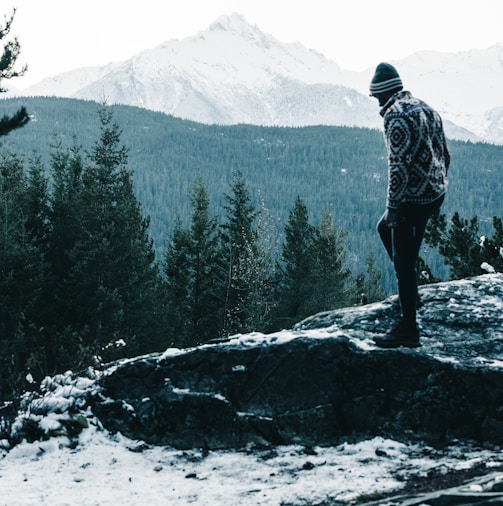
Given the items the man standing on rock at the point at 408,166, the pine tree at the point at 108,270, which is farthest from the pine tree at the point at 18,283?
the man standing on rock at the point at 408,166

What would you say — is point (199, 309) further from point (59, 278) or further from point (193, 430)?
point (193, 430)

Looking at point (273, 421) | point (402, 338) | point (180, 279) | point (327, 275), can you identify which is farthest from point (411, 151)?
point (327, 275)

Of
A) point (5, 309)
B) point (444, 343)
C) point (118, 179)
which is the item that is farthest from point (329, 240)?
point (444, 343)

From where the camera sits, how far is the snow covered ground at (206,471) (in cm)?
491

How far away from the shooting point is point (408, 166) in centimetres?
574

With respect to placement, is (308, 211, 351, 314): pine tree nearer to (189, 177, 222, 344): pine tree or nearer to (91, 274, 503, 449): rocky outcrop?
(189, 177, 222, 344): pine tree

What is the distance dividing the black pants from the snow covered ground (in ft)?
4.80

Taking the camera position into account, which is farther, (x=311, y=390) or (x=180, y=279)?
(x=180, y=279)

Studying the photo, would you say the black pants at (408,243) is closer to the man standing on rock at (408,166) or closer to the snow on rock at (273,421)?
the man standing on rock at (408,166)

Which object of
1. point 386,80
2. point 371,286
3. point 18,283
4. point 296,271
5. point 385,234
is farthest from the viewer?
point 371,286

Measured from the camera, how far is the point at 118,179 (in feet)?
102

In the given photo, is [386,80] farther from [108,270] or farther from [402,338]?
[108,270]

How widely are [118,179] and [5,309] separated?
8.77 meters

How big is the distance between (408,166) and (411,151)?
14 centimetres
